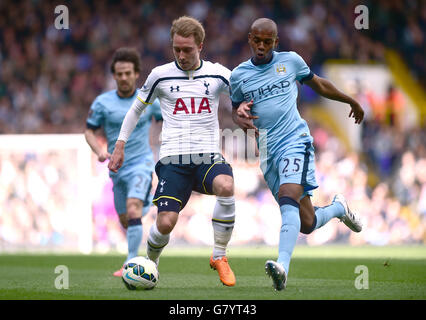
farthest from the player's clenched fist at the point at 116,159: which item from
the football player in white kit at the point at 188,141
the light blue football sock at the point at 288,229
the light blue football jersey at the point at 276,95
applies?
the light blue football sock at the point at 288,229

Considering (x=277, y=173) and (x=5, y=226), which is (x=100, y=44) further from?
(x=277, y=173)

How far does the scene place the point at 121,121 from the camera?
9773mm

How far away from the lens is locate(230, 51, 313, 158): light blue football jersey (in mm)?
7324

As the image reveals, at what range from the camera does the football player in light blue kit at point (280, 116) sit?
23.3 feet

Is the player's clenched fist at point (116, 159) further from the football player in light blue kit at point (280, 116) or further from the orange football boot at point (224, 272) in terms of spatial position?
the orange football boot at point (224, 272)

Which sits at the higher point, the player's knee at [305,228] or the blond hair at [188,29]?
the blond hair at [188,29]

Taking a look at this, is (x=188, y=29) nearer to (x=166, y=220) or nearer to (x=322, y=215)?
(x=166, y=220)

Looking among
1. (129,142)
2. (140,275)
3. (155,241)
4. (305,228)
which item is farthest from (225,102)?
(140,275)

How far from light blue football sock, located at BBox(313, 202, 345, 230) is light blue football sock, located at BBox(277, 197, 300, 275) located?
767mm

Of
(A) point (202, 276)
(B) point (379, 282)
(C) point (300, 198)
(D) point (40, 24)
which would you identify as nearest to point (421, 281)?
(B) point (379, 282)

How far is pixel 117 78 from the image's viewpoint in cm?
976

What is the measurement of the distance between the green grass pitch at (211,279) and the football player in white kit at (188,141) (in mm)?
587

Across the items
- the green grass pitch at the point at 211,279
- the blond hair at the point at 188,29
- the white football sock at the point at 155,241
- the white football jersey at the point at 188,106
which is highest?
the blond hair at the point at 188,29

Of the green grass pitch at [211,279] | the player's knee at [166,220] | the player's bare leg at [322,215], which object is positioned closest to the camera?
the green grass pitch at [211,279]
